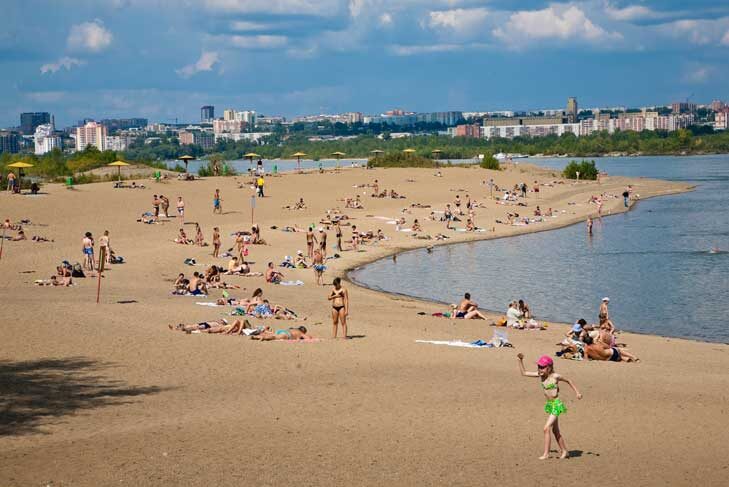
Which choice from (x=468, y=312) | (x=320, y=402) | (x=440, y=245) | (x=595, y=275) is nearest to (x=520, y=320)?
(x=468, y=312)

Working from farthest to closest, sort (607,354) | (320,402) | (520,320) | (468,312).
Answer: (468,312)
(520,320)
(607,354)
(320,402)

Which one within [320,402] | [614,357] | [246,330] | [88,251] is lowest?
[614,357]

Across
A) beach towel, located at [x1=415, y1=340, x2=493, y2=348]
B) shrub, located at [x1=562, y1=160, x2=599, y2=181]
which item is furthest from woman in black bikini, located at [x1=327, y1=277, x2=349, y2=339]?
shrub, located at [x1=562, y1=160, x2=599, y2=181]

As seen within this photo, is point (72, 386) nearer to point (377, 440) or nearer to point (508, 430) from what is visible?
point (377, 440)

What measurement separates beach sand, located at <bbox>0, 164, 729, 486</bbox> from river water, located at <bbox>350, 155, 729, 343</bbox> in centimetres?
392

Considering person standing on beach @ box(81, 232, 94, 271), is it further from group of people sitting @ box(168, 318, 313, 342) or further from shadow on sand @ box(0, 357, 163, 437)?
shadow on sand @ box(0, 357, 163, 437)

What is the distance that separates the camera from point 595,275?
115 ft

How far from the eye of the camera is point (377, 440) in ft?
40.9

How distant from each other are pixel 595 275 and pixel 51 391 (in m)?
24.3

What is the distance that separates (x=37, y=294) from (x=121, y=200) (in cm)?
2560

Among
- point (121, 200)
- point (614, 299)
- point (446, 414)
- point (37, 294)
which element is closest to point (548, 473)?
point (446, 414)

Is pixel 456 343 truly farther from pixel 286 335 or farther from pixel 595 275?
pixel 595 275

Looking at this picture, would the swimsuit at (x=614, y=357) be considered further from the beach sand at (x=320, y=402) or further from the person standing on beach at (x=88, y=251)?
the person standing on beach at (x=88, y=251)

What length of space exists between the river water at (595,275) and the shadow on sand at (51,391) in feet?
45.2
